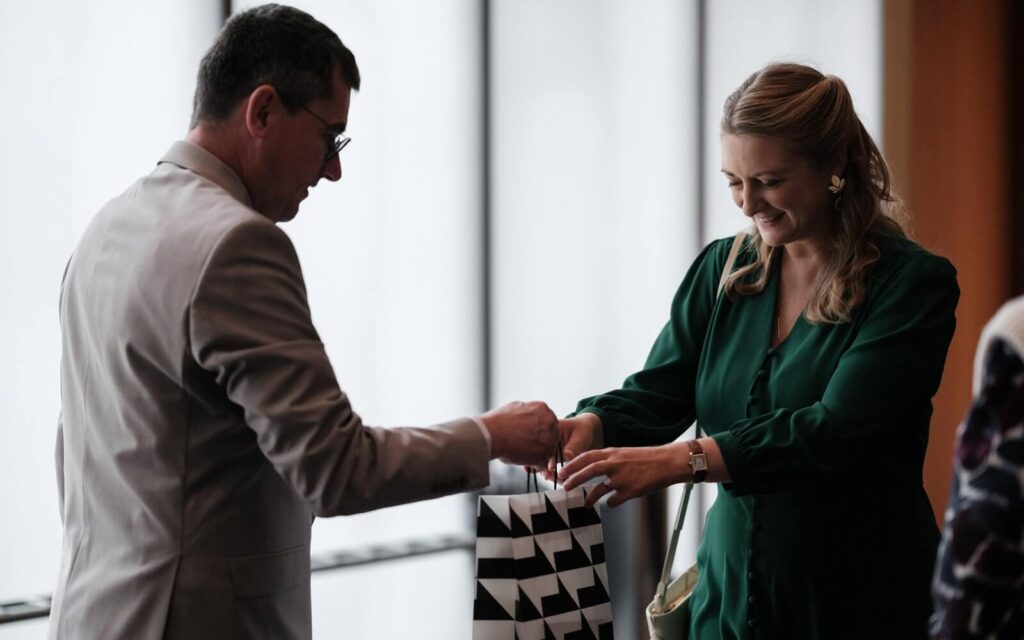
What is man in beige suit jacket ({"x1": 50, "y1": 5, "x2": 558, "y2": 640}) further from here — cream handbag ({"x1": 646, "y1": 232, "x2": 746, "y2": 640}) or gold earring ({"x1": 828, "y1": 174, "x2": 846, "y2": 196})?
gold earring ({"x1": 828, "y1": 174, "x2": 846, "y2": 196})

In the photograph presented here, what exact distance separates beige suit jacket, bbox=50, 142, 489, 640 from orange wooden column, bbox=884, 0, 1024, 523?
3.81 m

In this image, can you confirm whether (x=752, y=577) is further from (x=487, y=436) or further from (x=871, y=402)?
(x=487, y=436)

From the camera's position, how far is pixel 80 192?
2.62m

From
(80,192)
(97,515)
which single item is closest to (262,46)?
(97,515)

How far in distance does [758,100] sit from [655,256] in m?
2.09

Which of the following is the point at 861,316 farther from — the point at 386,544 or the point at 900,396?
the point at 386,544

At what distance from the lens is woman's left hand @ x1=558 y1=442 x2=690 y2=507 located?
1.75 metres

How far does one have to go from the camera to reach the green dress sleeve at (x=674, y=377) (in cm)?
203

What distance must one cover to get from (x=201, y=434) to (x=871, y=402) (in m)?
1.02

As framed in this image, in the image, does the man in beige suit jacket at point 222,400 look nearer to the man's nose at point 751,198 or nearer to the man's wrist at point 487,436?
the man's wrist at point 487,436

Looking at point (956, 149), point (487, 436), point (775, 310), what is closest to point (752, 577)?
point (775, 310)

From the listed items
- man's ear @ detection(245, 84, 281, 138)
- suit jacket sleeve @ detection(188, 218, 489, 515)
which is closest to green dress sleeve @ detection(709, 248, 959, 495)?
suit jacket sleeve @ detection(188, 218, 489, 515)

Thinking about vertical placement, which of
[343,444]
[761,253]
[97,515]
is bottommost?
[97,515]

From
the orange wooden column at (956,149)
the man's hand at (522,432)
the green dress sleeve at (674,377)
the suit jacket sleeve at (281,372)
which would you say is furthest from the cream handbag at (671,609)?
the orange wooden column at (956,149)
